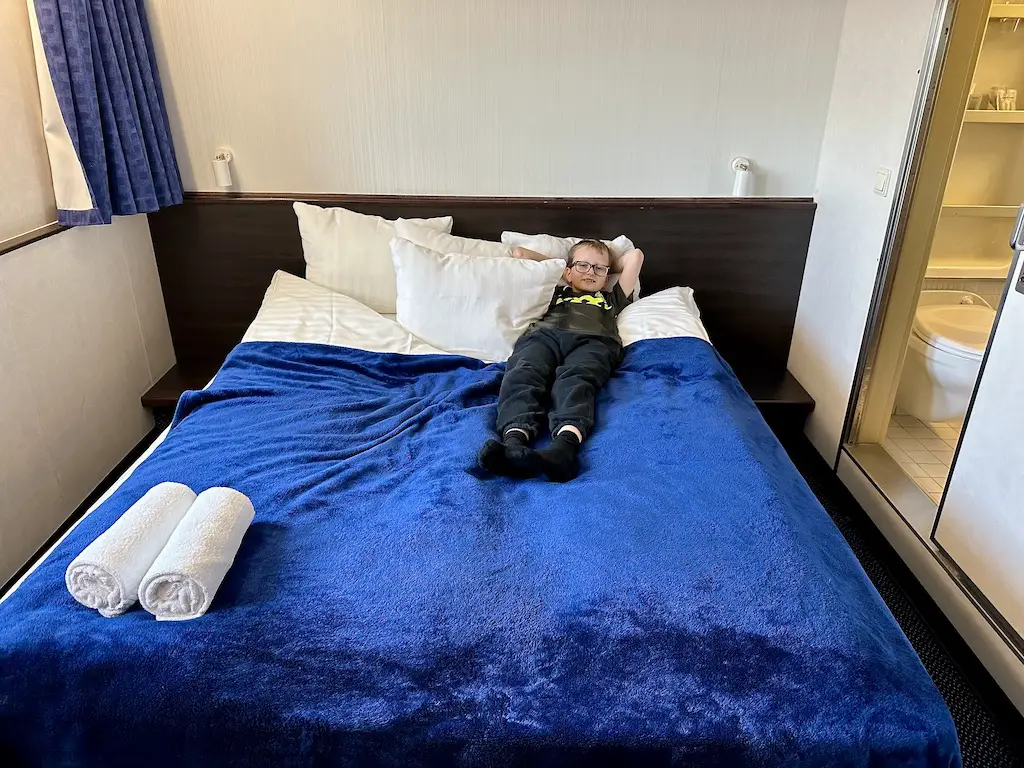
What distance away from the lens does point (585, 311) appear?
243 centimetres

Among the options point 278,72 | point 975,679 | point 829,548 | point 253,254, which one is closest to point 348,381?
point 253,254

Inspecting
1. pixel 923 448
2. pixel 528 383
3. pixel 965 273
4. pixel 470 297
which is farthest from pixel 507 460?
pixel 965 273

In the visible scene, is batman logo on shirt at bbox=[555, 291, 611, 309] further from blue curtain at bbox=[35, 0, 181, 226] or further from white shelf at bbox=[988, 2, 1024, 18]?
white shelf at bbox=[988, 2, 1024, 18]

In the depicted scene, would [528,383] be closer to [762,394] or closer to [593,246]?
[593,246]

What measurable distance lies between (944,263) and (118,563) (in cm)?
313

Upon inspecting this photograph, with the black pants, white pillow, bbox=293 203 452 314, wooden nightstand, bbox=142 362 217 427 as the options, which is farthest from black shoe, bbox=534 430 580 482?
wooden nightstand, bbox=142 362 217 427

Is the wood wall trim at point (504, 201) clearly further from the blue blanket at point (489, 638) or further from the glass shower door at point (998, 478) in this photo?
the blue blanket at point (489, 638)

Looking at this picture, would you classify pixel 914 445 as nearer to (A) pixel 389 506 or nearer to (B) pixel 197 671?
(A) pixel 389 506

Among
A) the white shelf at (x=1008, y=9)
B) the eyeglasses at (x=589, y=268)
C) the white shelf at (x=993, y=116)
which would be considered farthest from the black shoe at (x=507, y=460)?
the white shelf at (x=1008, y=9)

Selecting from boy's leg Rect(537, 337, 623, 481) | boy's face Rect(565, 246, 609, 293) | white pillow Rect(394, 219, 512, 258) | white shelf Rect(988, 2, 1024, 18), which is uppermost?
white shelf Rect(988, 2, 1024, 18)

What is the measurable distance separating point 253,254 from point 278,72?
0.66 metres

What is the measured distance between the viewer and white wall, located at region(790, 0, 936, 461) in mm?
2148

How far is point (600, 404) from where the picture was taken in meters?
2.04

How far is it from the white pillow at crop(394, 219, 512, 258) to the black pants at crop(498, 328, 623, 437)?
0.41 meters
